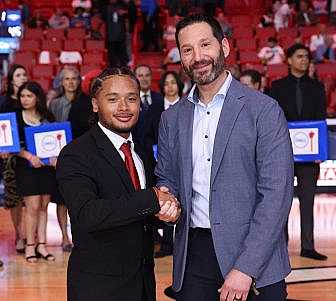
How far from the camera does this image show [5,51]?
13000 mm

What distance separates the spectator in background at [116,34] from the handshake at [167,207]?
34.5ft

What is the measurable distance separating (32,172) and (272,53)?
7.53 m

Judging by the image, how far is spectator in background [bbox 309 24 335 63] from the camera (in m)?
12.9

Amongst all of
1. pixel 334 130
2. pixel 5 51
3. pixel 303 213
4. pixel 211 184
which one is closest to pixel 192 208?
pixel 211 184

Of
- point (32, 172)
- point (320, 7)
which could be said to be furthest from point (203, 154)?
point (320, 7)

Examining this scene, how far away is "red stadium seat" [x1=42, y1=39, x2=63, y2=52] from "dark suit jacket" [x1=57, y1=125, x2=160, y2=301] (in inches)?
436

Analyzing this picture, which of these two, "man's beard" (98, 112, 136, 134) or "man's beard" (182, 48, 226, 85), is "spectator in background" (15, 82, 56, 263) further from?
"man's beard" (182, 48, 226, 85)

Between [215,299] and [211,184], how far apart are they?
1.29 ft

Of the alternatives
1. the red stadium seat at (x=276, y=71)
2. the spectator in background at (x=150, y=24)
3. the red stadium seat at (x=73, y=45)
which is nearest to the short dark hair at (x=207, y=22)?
the red stadium seat at (x=276, y=71)

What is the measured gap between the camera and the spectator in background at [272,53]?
12673mm

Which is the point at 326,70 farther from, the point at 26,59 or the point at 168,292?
the point at 168,292

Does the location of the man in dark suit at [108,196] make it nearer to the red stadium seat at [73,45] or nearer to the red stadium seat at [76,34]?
the red stadium seat at [73,45]

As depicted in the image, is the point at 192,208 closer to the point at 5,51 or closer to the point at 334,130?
the point at 334,130

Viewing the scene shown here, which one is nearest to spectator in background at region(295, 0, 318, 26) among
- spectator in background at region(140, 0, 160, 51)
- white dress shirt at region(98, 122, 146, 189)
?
spectator in background at region(140, 0, 160, 51)
